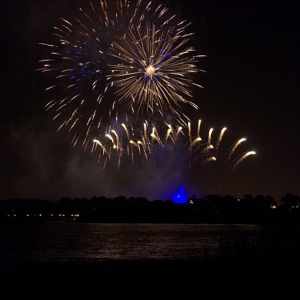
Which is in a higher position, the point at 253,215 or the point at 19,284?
the point at 253,215

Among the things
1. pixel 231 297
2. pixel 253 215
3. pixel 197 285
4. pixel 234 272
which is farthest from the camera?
pixel 253 215

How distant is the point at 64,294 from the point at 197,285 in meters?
Result: 4.69

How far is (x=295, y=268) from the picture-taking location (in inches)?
797

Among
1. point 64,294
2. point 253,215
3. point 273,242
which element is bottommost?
point 64,294

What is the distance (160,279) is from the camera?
58.9ft

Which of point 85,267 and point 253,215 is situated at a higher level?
point 253,215

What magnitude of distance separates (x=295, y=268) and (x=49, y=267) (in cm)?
1080

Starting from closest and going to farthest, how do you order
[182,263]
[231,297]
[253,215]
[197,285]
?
[231,297]
[197,285]
[182,263]
[253,215]

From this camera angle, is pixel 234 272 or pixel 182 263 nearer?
pixel 234 272

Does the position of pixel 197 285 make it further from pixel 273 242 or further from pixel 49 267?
pixel 273 242

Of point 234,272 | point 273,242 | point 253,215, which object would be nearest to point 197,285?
point 234,272

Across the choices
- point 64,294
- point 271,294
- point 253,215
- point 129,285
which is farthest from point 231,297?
point 253,215

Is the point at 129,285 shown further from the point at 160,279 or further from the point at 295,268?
the point at 295,268

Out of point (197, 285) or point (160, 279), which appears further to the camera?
point (160, 279)
